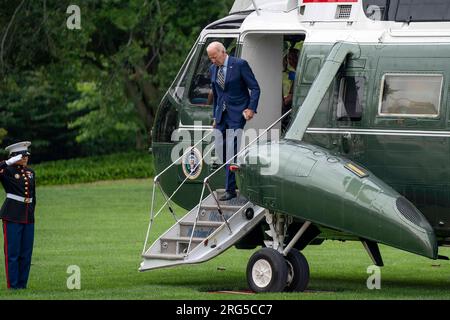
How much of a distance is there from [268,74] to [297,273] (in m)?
3.12

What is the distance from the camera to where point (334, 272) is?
18891mm

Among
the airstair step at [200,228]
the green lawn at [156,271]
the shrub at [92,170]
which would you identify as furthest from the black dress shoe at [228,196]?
the shrub at [92,170]

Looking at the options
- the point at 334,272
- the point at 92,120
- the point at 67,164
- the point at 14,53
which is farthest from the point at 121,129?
the point at 334,272

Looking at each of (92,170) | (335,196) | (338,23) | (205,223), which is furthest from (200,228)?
(92,170)

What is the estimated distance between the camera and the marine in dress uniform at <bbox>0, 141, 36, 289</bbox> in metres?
15.9

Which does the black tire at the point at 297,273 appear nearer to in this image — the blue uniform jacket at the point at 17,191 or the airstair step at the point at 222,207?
the airstair step at the point at 222,207

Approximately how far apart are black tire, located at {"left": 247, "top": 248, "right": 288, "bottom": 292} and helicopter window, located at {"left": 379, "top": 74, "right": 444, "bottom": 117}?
2.16 meters

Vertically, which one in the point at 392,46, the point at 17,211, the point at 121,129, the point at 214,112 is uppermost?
the point at 392,46

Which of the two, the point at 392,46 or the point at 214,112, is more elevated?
the point at 392,46

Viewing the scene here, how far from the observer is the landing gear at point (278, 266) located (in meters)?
14.9

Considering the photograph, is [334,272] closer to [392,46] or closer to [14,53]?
[392,46]

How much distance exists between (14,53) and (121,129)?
50.8 feet

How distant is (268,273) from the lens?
15.0 m
